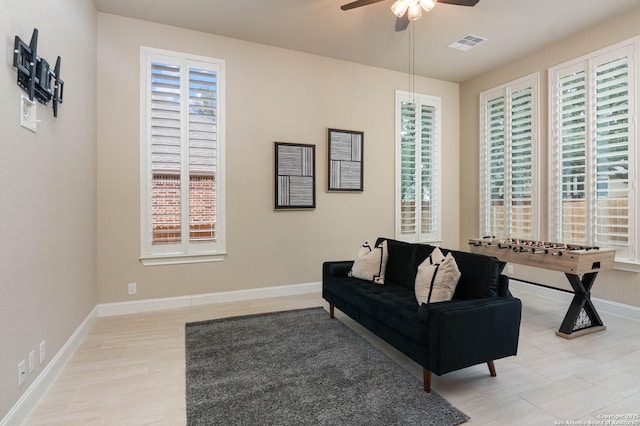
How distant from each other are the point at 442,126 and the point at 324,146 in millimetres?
2332

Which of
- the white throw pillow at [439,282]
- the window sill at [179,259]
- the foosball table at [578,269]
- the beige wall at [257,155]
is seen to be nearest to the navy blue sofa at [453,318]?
the white throw pillow at [439,282]

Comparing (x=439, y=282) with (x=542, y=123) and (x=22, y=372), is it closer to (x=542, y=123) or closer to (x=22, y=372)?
(x=22, y=372)

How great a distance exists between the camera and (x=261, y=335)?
3225 millimetres

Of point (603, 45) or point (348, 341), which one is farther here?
point (603, 45)

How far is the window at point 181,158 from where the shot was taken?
3920mm

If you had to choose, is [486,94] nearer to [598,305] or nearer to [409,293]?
[598,305]

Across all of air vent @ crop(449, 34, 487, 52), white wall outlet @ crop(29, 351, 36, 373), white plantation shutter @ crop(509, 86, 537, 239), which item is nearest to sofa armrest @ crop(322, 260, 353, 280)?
white wall outlet @ crop(29, 351, 36, 373)

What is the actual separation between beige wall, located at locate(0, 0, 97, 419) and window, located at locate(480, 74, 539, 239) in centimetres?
548

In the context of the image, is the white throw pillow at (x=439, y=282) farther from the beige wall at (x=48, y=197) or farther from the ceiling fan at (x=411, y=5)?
the beige wall at (x=48, y=197)

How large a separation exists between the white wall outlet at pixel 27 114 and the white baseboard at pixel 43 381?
1.63 metres

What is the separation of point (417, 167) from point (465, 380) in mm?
3772

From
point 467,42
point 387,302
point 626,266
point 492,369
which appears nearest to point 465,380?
point 492,369

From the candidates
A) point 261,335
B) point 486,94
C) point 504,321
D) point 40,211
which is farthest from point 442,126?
point 40,211

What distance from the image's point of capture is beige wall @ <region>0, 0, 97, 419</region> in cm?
183
